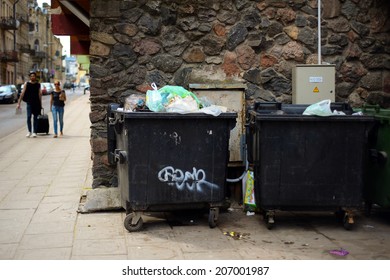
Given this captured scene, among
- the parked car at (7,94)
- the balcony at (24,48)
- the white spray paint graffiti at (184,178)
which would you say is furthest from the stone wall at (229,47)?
the balcony at (24,48)

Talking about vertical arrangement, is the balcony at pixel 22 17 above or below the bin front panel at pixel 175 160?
above

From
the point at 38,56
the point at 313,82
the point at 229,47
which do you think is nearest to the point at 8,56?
the point at 38,56

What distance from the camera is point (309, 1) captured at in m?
7.14

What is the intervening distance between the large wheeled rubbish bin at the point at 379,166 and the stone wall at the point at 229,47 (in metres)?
1.40

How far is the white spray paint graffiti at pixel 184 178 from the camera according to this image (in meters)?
5.57

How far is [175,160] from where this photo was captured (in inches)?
220

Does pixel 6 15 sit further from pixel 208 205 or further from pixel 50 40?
pixel 208 205

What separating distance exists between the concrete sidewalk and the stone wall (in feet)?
3.15

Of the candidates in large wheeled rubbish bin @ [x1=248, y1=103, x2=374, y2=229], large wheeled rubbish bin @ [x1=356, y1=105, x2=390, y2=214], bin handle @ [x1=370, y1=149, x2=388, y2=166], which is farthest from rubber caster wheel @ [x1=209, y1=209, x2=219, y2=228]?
bin handle @ [x1=370, y1=149, x2=388, y2=166]

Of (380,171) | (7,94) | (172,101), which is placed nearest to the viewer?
(172,101)

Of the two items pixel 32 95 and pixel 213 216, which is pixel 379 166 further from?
pixel 32 95

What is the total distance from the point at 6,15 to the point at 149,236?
210 ft

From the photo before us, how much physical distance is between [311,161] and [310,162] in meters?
0.02

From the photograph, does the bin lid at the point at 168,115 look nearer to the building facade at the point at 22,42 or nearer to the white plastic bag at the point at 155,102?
the white plastic bag at the point at 155,102
